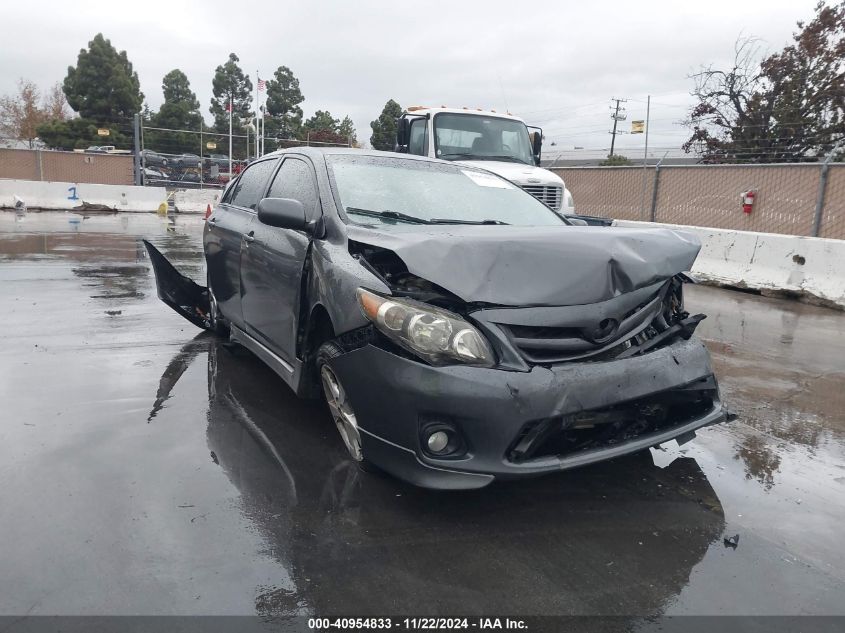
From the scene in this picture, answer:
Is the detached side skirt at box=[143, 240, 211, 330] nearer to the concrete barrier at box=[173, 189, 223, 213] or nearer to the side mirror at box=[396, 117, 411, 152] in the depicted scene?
the side mirror at box=[396, 117, 411, 152]

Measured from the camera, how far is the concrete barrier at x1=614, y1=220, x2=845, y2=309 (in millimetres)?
8875

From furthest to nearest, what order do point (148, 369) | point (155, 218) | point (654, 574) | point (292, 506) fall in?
point (155, 218) → point (148, 369) → point (292, 506) → point (654, 574)

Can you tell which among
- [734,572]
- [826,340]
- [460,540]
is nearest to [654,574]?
[734,572]

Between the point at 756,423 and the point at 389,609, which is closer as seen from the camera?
the point at 389,609

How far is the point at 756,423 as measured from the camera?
14.3 feet

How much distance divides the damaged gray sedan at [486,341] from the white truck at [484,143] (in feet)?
23.4

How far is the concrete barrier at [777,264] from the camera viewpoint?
8875 mm

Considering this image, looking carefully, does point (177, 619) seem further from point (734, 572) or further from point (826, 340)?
point (826, 340)

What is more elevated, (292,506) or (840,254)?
(840,254)

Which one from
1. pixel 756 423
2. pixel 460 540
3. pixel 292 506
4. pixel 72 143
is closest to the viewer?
pixel 460 540

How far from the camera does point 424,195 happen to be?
423 cm

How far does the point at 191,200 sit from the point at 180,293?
17.6 meters

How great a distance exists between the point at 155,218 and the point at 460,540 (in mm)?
19594

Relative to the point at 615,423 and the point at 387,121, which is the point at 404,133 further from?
the point at 387,121
